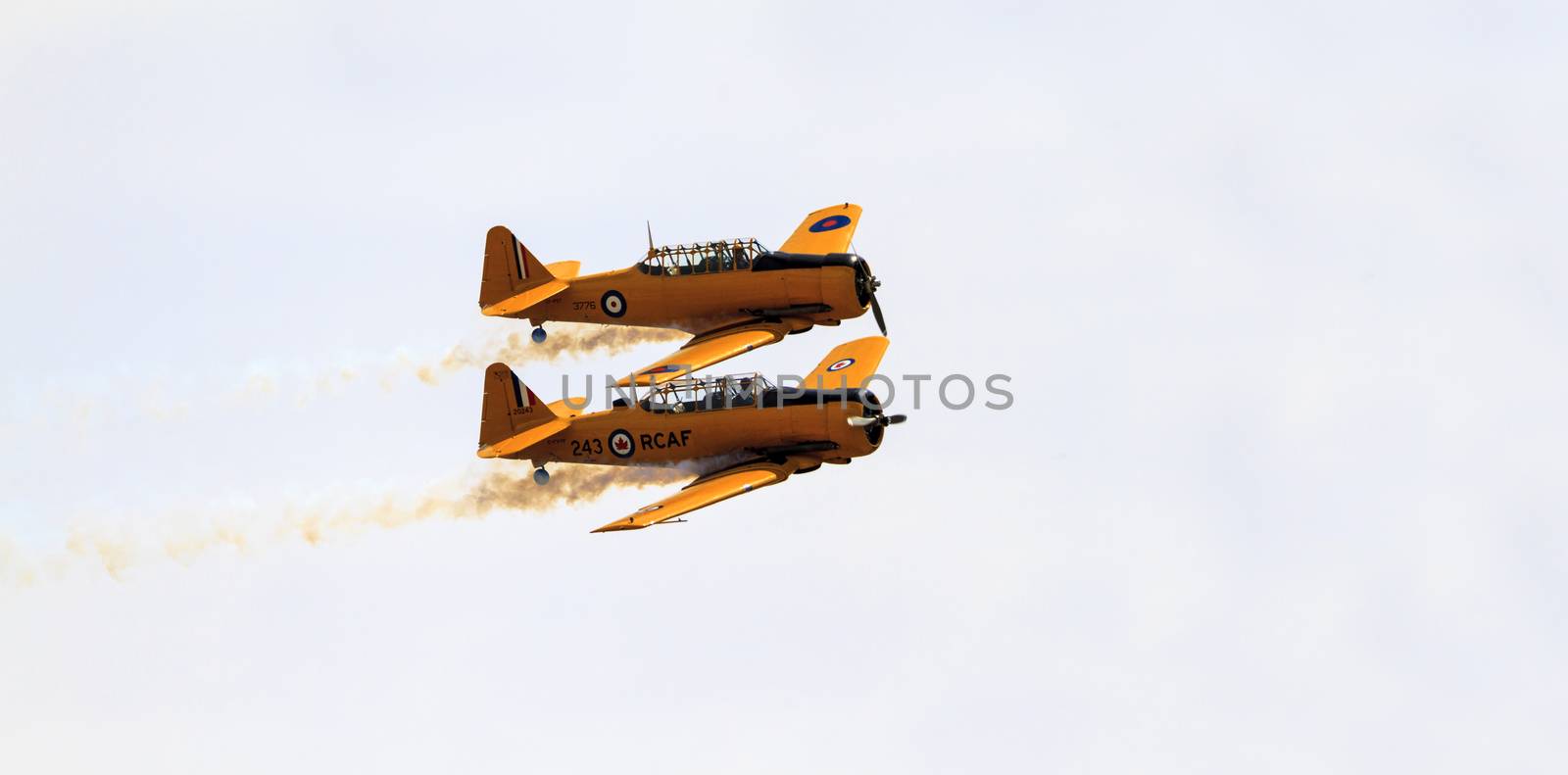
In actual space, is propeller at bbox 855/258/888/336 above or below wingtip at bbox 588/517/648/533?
above

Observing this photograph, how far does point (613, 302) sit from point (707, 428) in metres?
6.49

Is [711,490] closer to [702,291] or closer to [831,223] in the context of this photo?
[702,291]

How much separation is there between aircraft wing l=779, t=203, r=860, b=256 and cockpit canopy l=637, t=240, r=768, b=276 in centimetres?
148

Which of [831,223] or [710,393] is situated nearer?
[710,393]

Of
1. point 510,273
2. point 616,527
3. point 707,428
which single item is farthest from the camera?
point 510,273

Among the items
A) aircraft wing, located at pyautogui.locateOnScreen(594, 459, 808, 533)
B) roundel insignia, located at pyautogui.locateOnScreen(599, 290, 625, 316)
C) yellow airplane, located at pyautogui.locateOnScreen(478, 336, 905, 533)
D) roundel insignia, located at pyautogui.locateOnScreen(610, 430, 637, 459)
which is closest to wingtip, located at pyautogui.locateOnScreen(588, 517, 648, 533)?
aircraft wing, located at pyautogui.locateOnScreen(594, 459, 808, 533)

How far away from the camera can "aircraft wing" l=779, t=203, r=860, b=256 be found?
163 feet

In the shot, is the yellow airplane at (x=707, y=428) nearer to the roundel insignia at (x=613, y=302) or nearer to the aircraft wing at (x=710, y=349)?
the aircraft wing at (x=710, y=349)

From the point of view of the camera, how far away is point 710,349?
151 feet

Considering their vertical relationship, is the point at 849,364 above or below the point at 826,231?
below

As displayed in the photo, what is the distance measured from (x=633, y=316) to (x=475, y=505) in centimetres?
634

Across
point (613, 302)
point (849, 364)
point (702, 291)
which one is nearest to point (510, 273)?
point (613, 302)

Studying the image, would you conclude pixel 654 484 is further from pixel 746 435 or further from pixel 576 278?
pixel 576 278

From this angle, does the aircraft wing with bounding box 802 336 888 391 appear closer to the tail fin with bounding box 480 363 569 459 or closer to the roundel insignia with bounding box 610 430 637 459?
the roundel insignia with bounding box 610 430 637 459
